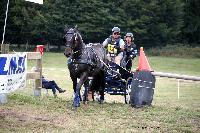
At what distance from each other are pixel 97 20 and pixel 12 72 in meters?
55.6

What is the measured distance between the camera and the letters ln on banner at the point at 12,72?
31.9 ft

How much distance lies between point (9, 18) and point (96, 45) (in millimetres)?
52133

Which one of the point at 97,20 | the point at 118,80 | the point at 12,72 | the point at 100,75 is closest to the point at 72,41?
the point at 100,75

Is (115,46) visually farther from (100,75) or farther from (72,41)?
(72,41)

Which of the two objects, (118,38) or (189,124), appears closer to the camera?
(189,124)

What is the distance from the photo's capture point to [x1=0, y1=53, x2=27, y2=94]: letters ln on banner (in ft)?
31.9

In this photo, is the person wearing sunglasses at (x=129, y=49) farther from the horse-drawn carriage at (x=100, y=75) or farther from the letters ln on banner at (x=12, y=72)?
the letters ln on banner at (x=12, y=72)

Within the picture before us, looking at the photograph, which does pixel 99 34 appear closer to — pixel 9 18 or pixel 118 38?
pixel 9 18

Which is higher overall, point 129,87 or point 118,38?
point 118,38

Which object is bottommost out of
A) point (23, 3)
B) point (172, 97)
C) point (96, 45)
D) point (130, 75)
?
point (172, 97)

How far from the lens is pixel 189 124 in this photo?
10281 millimetres

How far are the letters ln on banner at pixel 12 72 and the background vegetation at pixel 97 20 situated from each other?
5129cm

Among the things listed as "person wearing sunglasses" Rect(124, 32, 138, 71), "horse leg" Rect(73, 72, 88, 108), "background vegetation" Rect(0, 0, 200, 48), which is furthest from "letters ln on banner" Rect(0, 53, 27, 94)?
"background vegetation" Rect(0, 0, 200, 48)

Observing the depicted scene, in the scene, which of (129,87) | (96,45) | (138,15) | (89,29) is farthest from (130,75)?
(138,15)
